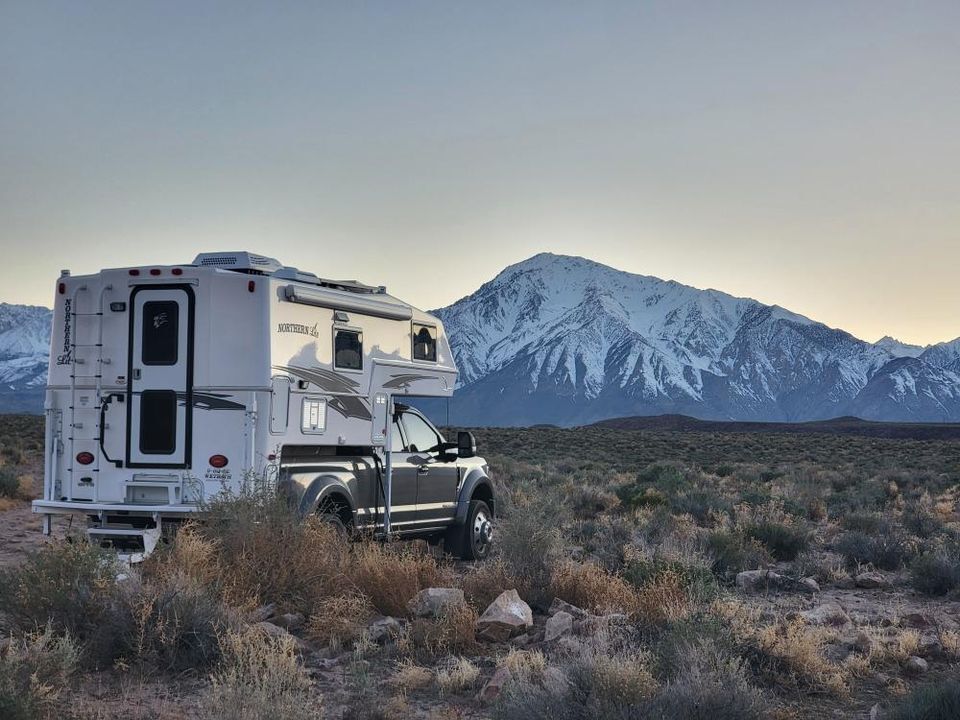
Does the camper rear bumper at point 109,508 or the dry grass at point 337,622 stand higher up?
→ the camper rear bumper at point 109,508

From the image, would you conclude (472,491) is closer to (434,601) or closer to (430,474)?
(430,474)

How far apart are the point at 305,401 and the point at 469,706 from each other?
14.9 ft

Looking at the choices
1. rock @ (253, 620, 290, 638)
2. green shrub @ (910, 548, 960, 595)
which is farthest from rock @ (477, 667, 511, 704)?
green shrub @ (910, 548, 960, 595)

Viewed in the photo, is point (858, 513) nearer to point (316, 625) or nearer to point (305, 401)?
point (305, 401)

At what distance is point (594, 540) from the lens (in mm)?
14602

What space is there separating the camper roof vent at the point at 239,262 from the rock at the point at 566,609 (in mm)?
4278

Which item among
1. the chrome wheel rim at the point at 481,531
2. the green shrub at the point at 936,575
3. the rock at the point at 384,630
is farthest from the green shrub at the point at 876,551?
the rock at the point at 384,630

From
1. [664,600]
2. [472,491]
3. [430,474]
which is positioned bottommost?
[664,600]

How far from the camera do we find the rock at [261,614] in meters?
8.24

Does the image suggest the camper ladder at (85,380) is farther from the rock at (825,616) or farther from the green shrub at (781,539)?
the green shrub at (781,539)

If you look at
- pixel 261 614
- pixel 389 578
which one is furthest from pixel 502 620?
pixel 261 614

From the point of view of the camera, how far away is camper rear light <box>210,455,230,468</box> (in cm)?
1006

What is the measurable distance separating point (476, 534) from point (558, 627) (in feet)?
18.5

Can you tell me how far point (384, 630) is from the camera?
27.2ft
